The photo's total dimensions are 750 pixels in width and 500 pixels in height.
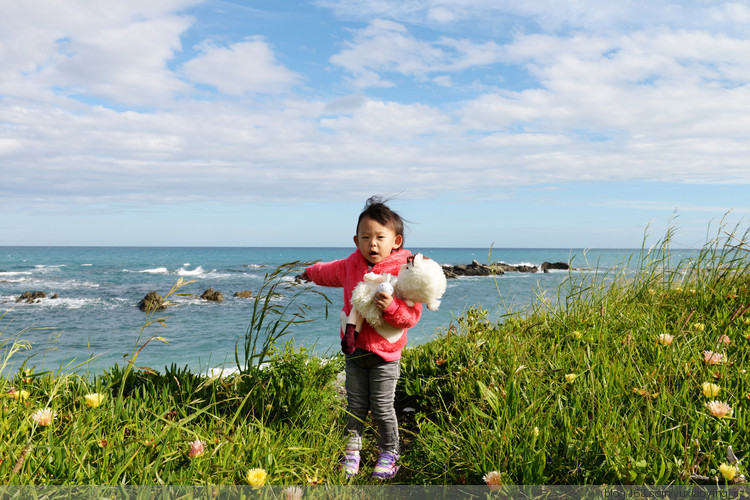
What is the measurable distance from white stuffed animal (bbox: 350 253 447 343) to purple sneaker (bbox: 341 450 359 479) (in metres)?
0.75

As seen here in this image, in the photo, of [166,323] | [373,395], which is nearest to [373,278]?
[373,395]

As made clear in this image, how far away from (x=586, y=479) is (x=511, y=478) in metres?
0.31

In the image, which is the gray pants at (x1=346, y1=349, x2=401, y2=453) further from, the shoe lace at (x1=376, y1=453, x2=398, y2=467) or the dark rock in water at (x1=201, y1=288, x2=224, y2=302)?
the dark rock in water at (x1=201, y1=288, x2=224, y2=302)

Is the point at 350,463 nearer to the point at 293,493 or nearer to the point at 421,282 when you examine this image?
the point at 293,493

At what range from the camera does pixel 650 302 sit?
190 inches

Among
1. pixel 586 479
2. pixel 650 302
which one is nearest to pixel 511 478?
pixel 586 479

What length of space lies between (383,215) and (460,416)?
1.32 m

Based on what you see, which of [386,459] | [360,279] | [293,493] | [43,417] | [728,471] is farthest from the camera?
[360,279]

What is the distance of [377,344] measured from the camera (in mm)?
3014

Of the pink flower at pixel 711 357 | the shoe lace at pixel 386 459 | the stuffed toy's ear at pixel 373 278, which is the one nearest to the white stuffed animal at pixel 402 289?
the stuffed toy's ear at pixel 373 278

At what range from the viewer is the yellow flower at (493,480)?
205cm

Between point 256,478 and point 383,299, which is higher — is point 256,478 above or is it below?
below

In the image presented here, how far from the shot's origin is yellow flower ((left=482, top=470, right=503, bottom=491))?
2.05 meters

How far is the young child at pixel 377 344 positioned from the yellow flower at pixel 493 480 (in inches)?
36.1
